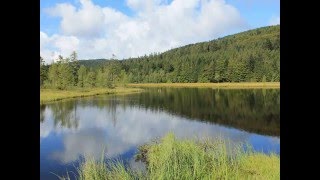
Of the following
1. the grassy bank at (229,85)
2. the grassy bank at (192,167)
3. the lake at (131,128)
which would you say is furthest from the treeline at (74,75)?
the grassy bank at (192,167)

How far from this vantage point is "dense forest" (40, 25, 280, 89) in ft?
102

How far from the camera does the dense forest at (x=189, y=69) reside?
102ft

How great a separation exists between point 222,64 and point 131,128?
2645 cm

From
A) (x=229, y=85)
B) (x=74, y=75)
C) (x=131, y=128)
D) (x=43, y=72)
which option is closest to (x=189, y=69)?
(x=229, y=85)

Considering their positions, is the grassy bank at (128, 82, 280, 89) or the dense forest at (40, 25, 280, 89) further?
the grassy bank at (128, 82, 280, 89)

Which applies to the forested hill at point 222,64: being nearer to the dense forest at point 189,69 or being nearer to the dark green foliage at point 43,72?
the dense forest at point 189,69

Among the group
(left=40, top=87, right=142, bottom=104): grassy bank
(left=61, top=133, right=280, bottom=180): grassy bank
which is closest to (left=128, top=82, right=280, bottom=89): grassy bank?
(left=40, top=87, right=142, bottom=104): grassy bank

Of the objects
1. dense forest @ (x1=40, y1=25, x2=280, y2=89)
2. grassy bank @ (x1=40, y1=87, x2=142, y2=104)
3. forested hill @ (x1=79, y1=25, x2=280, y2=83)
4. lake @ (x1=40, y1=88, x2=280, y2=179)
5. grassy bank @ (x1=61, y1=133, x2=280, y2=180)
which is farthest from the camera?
forested hill @ (x1=79, y1=25, x2=280, y2=83)

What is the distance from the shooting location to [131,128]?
56.6ft

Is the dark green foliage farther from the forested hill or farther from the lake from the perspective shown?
the forested hill

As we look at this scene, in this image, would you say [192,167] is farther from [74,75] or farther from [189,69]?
[189,69]

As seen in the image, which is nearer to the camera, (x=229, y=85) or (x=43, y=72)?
(x=43, y=72)

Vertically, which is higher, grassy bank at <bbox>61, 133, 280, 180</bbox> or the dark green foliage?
the dark green foliage

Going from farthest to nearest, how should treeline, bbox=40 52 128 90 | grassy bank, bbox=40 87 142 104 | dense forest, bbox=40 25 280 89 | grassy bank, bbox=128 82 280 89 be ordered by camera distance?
grassy bank, bbox=128 82 280 89 → dense forest, bbox=40 25 280 89 → treeline, bbox=40 52 128 90 → grassy bank, bbox=40 87 142 104
